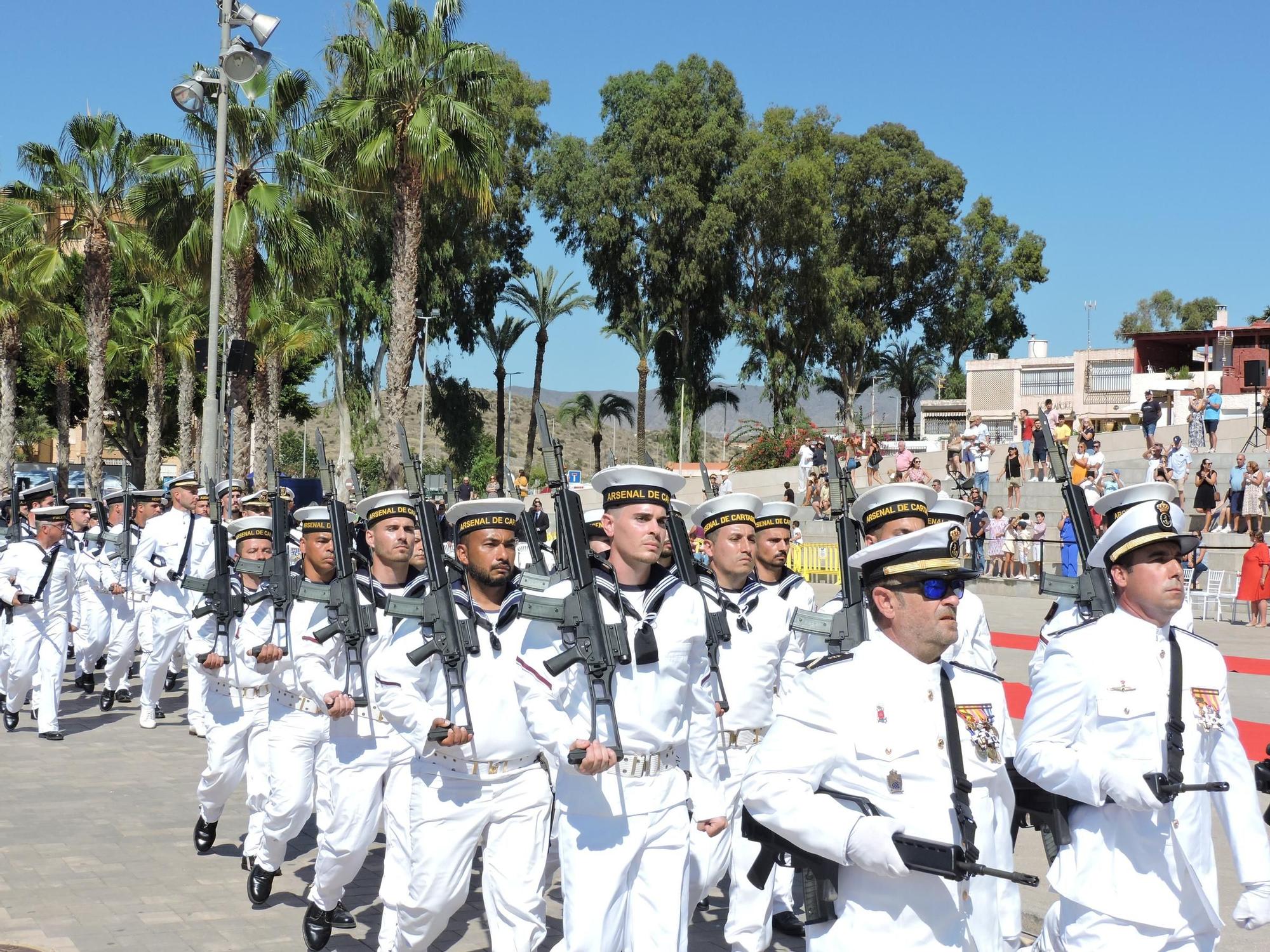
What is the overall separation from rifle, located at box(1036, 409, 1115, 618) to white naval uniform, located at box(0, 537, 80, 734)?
10.3 metres

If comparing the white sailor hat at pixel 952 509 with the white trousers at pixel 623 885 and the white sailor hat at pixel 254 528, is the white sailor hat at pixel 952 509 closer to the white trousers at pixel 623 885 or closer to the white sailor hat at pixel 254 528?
the white trousers at pixel 623 885

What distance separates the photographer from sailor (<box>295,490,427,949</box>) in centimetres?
699

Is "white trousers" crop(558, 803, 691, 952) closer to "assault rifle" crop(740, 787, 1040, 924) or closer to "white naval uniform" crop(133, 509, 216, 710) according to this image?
"assault rifle" crop(740, 787, 1040, 924)

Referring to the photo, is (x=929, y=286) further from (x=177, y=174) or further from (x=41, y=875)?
(x=41, y=875)

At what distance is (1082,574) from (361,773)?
3944 millimetres

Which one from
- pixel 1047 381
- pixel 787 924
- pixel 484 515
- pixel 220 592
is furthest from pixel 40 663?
pixel 1047 381

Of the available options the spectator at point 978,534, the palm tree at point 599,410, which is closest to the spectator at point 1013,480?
the spectator at point 978,534

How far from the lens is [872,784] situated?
372 centimetres

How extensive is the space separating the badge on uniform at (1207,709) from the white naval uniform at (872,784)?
1.21m

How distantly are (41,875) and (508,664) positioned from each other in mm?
3748

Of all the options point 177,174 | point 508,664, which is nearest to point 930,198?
point 177,174

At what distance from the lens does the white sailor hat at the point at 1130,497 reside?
526 centimetres

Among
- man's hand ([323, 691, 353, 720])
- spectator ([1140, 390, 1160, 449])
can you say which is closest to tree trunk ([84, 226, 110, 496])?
spectator ([1140, 390, 1160, 449])

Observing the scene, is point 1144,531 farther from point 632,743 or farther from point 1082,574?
point 632,743
